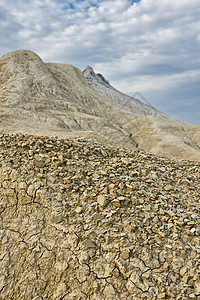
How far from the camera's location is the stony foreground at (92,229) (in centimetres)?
318

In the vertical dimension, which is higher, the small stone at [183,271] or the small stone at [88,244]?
the small stone at [88,244]

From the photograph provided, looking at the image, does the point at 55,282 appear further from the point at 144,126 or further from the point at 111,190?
the point at 144,126

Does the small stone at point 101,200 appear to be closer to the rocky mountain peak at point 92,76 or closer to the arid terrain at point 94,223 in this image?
the arid terrain at point 94,223

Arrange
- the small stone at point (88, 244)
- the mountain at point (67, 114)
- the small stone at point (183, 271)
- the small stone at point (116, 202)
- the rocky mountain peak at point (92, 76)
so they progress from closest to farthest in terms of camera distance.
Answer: the small stone at point (183, 271) < the small stone at point (88, 244) < the small stone at point (116, 202) < the mountain at point (67, 114) < the rocky mountain peak at point (92, 76)

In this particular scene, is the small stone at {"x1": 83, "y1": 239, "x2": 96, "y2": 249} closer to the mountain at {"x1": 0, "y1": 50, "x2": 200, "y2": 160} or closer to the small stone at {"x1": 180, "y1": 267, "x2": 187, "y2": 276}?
the small stone at {"x1": 180, "y1": 267, "x2": 187, "y2": 276}

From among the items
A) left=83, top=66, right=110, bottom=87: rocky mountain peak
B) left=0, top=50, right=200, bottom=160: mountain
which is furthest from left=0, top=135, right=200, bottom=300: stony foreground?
left=83, top=66, right=110, bottom=87: rocky mountain peak

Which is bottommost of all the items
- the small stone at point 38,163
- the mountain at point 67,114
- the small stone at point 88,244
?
the small stone at point 88,244

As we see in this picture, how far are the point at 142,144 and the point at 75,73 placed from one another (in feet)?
67.1

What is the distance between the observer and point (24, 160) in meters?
4.88

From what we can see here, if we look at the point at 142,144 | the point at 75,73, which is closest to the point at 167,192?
the point at 142,144

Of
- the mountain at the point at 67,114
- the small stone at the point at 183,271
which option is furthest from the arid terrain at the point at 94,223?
the mountain at the point at 67,114

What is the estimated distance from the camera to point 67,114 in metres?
22.5

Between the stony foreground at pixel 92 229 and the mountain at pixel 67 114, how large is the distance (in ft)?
33.9

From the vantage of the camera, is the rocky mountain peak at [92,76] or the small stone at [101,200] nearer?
the small stone at [101,200]
